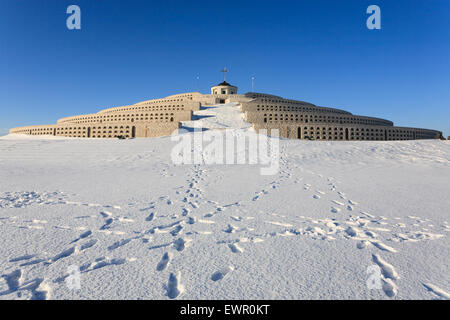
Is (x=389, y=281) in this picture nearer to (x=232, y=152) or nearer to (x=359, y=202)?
(x=359, y=202)

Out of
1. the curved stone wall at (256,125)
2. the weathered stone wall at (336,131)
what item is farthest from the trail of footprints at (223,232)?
the weathered stone wall at (336,131)

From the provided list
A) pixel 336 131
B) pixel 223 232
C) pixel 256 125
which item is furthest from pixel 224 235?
pixel 336 131

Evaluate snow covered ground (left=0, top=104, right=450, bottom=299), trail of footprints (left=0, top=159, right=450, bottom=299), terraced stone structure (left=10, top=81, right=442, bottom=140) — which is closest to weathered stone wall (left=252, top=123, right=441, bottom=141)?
terraced stone structure (left=10, top=81, right=442, bottom=140)

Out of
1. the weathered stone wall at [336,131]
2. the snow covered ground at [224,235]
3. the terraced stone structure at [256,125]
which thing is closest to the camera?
the snow covered ground at [224,235]

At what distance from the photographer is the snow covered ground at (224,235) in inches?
107

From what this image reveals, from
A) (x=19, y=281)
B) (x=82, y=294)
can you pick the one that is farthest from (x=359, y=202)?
(x=19, y=281)

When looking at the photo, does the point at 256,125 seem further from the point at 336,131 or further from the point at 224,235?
the point at 224,235

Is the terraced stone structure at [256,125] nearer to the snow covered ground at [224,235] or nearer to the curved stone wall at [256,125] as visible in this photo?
the curved stone wall at [256,125]

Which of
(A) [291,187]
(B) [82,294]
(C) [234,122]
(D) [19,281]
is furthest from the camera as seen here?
(C) [234,122]

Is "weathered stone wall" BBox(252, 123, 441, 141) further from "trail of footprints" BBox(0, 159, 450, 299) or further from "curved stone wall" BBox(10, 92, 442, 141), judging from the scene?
"trail of footprints" BBox(0, 159, 450, 299)

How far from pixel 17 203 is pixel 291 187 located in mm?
7495

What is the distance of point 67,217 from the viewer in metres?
4.82

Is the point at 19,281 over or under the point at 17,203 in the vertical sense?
under

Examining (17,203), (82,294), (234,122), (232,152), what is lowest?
(82,294)
